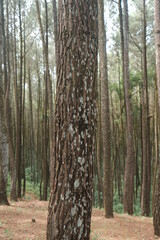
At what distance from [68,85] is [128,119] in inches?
275

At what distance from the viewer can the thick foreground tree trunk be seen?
239 centimetres

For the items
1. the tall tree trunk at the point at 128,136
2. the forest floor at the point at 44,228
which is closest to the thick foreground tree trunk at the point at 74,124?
the forest floor at the point at 44,228

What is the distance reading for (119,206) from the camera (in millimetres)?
15953

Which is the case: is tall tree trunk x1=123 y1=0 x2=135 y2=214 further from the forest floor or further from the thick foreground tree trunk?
the thick foreground tree trunk

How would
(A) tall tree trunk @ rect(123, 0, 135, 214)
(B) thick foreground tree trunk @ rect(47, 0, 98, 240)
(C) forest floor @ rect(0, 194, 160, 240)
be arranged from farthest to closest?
(A) tall tree trunk @ rect(123, 0, 135, 214), (C) forest floor @ rect(0, 194, 160, 240), (B) thick foreground tree trunk @ rect(47, 0, 98, 240)

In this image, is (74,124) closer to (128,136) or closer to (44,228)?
(44,228)

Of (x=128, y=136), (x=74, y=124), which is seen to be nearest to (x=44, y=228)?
(x=74, y=124)

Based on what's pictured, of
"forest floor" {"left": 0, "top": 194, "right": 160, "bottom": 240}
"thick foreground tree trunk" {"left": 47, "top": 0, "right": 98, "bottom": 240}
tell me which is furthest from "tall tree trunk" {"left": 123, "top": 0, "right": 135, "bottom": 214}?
"thick foreground tree trunk" {"left": 47, "top": 0, "right": 98, "bottom": 240}

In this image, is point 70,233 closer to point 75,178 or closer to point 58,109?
point 75,178

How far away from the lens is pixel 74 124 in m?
2.45

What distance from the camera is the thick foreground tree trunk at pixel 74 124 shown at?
239 cm

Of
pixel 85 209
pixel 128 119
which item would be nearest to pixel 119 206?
pixel 128 119

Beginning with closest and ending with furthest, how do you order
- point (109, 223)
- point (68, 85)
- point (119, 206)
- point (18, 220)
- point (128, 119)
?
point (68, 85) → point (18, 220) → point (109, 223) → point (128, 119) → point (119, 206)

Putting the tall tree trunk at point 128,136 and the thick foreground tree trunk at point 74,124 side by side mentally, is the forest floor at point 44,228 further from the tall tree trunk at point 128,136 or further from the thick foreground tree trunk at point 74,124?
the thick foreground tree trunk at point 74,124
